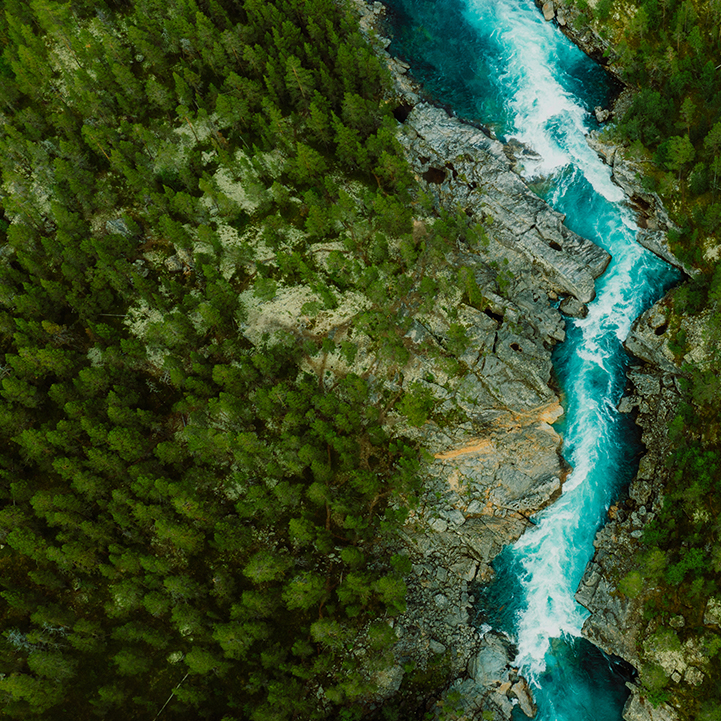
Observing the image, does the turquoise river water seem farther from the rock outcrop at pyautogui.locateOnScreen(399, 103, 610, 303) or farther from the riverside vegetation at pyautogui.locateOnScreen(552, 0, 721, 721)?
the riverside vegetation at pyautogui.locateOnScreen(552, 0, 721, 721)

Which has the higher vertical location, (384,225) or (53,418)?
(384,225)

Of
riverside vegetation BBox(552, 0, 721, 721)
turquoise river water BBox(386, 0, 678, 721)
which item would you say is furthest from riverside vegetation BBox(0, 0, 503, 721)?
riverside vegetation BBox(552, 0, 721, 721)

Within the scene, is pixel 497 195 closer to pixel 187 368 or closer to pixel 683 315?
pixel 683 315

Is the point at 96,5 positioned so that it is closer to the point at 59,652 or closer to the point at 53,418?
the point at 53,418

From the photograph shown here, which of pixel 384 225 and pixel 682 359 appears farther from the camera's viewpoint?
pixel 384 225

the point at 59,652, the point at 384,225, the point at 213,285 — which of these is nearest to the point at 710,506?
the point at 384,225
